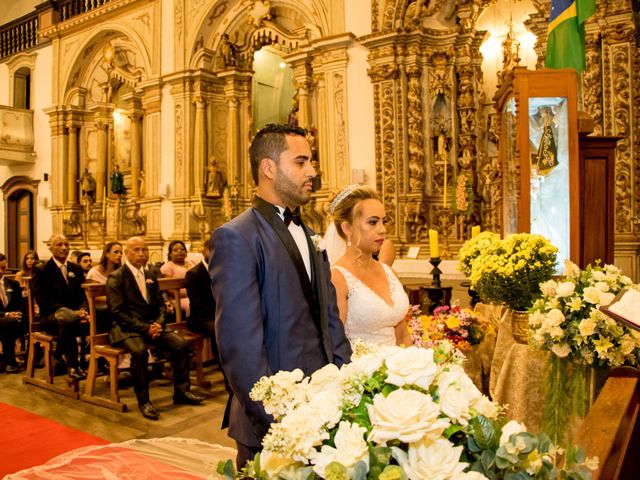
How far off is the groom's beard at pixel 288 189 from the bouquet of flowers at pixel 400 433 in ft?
3.17

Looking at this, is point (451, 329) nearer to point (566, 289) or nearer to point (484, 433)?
point (566, 289)

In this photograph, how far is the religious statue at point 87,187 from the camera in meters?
14.6

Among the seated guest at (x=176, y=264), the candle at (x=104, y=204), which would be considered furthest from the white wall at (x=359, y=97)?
the candle at (x=104, y=204)

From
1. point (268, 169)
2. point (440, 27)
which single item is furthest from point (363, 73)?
point (268, 169)

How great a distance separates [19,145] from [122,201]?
A: 13.4ft

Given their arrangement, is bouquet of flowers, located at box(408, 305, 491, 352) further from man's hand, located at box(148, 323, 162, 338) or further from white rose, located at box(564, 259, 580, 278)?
man's hand, located at box(148, 323, 162, 338)

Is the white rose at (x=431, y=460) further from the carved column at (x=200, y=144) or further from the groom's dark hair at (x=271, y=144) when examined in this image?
the carved column at (x=200, y=144)

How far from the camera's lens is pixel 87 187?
575 inches

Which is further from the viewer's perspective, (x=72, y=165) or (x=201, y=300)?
(x=72, y=165)

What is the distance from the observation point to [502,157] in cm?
466

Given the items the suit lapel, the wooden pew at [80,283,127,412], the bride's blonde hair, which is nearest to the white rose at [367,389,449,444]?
the suit lapel

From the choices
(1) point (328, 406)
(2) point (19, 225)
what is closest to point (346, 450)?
(1) point (328, 406)

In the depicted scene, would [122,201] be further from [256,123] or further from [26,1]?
[26,1]

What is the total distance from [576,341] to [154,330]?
4244 mm
